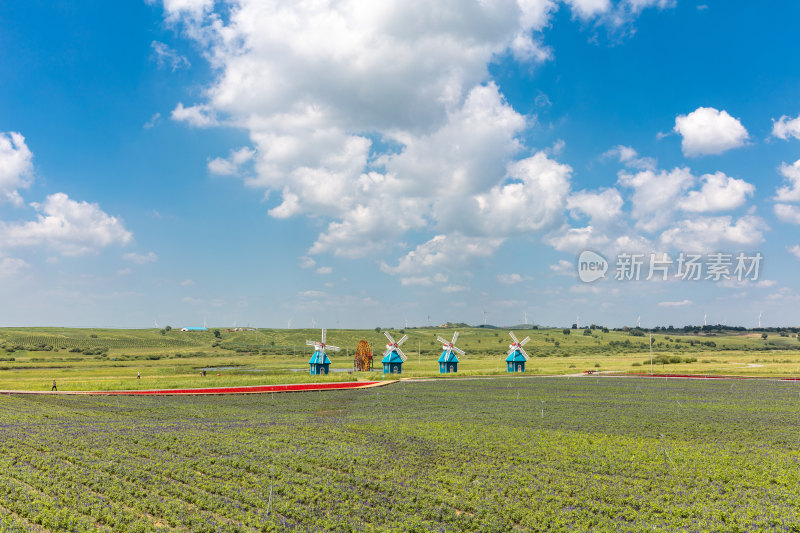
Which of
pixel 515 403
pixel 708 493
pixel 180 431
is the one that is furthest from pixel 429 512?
pixel 515 403

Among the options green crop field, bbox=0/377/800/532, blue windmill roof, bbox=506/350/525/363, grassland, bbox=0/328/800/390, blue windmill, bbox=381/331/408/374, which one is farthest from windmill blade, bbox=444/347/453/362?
green crop field, bbox=0/377/800/532

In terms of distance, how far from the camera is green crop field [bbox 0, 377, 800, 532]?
66.2 feet

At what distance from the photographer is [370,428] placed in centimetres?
3884

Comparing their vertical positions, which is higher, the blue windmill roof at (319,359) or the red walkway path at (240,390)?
the blue windmill roof at (319,359)

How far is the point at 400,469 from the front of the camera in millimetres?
26891

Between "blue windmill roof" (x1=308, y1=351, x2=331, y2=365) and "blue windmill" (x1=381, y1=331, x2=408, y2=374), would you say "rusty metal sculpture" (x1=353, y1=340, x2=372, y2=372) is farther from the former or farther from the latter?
"blue windmill roof" (x1=308, y1=351, x2=331, y2=365)

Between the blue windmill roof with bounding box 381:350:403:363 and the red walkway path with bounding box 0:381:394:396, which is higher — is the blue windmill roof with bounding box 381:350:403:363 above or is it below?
above

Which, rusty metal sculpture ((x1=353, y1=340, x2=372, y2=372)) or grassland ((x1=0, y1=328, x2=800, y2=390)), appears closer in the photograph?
grassland ((x1=0, y1=328, x2=800, y2=390))

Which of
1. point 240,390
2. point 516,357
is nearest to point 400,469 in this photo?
point 240,390

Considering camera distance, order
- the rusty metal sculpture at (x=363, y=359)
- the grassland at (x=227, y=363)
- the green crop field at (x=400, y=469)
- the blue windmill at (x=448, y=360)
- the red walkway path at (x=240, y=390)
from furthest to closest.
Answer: the rusty metal sculpture at (x=363, y=359)
the blue windmill at (x=448, y=360)
the grassland at (x=227, y=363)
the red walkway path at (x=240, y=390)
the green crop field at (x=400, y=469)

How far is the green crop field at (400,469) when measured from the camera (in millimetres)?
20172

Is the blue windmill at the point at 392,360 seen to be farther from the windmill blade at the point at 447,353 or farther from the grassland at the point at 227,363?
the windmill blade at the point at 447,353

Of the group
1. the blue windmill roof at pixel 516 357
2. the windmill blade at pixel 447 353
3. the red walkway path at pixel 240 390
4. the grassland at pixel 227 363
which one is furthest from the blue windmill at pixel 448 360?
the red walkway path at pixel 240 390

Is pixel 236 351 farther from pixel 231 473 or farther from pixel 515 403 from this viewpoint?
pixel 231 473
